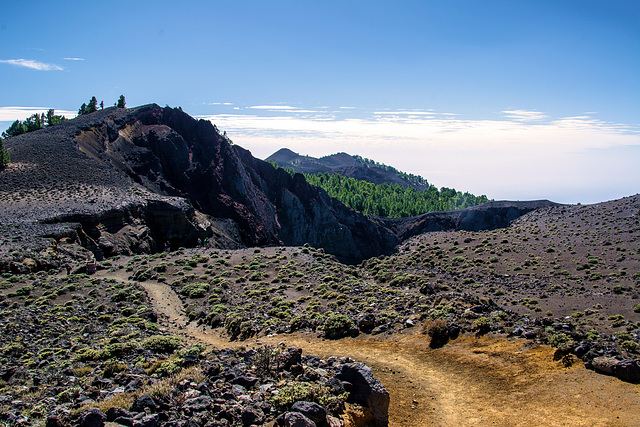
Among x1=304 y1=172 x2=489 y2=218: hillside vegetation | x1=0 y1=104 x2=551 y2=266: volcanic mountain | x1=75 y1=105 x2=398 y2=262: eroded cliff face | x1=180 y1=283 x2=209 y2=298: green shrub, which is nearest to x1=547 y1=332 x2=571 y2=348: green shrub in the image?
x1=180 y1=283 x2=209 y2=298: green shrub

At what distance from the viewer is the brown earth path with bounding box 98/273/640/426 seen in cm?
1174

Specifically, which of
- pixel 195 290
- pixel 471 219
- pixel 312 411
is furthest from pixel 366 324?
pixel 471 219

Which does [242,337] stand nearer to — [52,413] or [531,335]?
[52,413]

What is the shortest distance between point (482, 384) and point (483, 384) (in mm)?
33

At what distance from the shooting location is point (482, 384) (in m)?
14.2

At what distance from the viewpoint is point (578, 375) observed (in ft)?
45.2

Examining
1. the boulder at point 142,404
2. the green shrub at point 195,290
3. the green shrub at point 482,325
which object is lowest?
the green shrub at point 195,290

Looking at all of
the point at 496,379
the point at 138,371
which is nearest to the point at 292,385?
the point at 138,371

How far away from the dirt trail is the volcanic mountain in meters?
31.0

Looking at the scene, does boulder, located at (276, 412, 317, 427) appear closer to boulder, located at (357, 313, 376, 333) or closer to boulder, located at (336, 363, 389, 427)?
boulder, located at (336, 363, 389, 427)

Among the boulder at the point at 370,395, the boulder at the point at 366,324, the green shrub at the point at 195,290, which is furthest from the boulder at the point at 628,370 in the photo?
the green shrub at the point at 195,290

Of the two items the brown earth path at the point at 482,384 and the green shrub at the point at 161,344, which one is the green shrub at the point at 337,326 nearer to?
the brown earth path at the point at 482,384

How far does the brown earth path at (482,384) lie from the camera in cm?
1174

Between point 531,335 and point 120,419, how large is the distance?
16.0 meters
